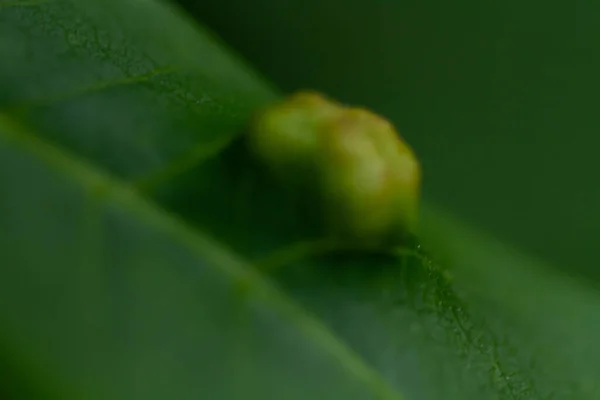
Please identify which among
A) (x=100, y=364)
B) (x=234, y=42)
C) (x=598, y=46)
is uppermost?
(x=598, y=46)

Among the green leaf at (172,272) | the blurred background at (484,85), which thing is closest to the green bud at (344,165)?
the green leaf at (172,272)

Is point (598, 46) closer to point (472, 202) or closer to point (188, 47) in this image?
point (472, 202)

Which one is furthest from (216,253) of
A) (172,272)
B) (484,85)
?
(484,85)

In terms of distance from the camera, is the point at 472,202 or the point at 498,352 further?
the point at 472,202

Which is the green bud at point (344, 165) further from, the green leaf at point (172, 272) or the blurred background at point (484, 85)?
the blurred background at point (484, 85)

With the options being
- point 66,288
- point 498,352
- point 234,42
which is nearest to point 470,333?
point 498,352

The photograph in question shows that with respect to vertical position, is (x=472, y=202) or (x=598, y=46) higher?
(x=598, y=46)
